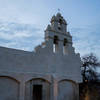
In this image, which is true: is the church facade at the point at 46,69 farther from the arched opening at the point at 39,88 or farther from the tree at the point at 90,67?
the tree at the point at 90,67

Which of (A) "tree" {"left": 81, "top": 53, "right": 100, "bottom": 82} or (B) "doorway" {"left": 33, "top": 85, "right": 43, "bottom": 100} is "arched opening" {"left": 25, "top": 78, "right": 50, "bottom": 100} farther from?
(A) "tree" {"left": 81, "top": 53, "right": 100, "bottom": 82}

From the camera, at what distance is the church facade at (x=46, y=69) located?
903 centimetres

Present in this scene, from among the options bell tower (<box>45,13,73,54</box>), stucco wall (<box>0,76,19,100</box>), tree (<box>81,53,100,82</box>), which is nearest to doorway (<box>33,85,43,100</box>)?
stucco wall (<box>0,76,19,100</box>)

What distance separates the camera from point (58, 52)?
11703 mm

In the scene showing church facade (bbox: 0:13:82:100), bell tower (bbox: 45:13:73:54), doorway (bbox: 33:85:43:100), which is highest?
bell tower (bbox: 45:13:73:54)

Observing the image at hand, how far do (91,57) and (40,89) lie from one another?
12.4 meters

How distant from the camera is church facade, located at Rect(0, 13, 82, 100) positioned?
9.03 metres

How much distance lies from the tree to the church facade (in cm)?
731

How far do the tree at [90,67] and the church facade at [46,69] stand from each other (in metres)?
7.31

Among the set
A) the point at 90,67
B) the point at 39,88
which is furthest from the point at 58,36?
the point at 90,67

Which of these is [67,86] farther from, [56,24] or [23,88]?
[56,24]

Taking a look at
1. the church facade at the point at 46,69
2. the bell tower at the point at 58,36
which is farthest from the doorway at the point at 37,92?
the bell tower at the point at 58,36

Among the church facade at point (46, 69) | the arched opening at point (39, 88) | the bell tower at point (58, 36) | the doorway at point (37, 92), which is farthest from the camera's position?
the bell tower at point (58, 36)

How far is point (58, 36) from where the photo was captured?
39.7 feet
